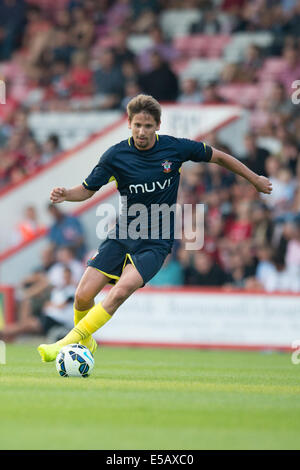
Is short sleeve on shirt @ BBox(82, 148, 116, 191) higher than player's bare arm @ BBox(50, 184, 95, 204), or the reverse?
short sleeve on shirt @ BBox(82, 148, 116, 191)

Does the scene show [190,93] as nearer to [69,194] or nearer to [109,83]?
[109,83]

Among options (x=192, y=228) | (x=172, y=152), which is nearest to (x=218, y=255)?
(x=192, y=228)

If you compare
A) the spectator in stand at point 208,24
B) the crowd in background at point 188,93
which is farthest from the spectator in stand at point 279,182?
the spectator in stand at point 208,24

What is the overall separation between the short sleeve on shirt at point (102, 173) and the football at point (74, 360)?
5.08ft

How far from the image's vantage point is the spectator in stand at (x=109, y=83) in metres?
20.2

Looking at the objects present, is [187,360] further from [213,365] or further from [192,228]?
[192,228]

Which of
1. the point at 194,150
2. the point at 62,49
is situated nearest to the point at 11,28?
the point at 62,49

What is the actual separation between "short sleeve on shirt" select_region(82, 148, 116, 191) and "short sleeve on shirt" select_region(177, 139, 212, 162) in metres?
0.68

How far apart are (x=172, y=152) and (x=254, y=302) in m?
5.83

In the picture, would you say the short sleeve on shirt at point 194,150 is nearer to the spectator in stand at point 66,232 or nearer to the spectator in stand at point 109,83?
the spectator in stand at point 66,232

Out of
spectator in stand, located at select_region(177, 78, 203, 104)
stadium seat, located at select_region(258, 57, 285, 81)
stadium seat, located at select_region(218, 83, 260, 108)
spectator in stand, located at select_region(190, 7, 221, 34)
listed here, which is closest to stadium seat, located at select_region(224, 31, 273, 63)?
stadium seat, located at select_region(258, 57, 285, 81)

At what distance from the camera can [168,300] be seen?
15.3 m

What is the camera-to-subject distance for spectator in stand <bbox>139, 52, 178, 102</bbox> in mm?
19156

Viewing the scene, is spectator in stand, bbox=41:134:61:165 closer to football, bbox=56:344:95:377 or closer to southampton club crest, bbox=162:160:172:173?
southampton club crest, bbox=162:160:172:173
